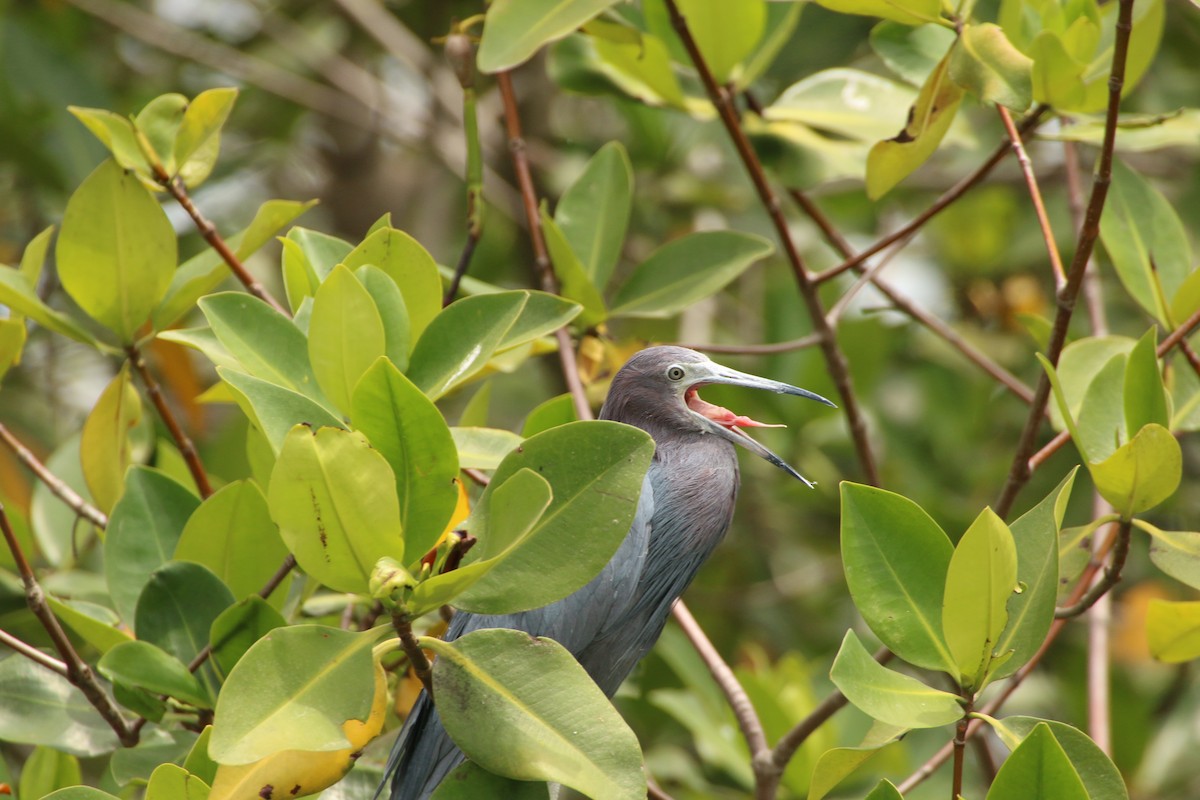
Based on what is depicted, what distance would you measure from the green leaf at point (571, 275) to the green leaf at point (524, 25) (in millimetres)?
333

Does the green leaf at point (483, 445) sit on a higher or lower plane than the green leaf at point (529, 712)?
higher

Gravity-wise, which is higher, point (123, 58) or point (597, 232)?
point (123, 58)

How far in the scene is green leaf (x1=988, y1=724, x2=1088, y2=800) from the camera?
1534 millimetres

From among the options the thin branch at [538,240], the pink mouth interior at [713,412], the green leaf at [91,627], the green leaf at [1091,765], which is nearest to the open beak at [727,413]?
the pink mouth interior at [713,412]

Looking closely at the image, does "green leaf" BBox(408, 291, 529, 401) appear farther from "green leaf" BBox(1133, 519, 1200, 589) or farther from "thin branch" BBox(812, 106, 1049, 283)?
"green leaf" BBox(1133, 519, 1200, 589)

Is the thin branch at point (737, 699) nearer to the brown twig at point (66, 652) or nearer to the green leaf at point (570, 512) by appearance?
the green leaf at point (570, 512)

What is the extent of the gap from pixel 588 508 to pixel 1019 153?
1.13m

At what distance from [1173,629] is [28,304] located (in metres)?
1.93

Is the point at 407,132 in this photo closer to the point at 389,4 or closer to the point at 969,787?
the point at 389,4

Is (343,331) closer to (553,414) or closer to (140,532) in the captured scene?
(553,414)

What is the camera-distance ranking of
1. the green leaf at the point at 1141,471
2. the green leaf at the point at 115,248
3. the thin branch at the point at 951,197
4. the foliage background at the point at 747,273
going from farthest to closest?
the foliage background at the point at 747,273
the thin branch at the point at 951,197
the green leaf at the point at 115,248
the green leaf at the point at 1141,471

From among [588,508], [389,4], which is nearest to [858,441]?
[588,508]

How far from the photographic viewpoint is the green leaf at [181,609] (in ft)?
6.71

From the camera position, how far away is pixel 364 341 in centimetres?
176
